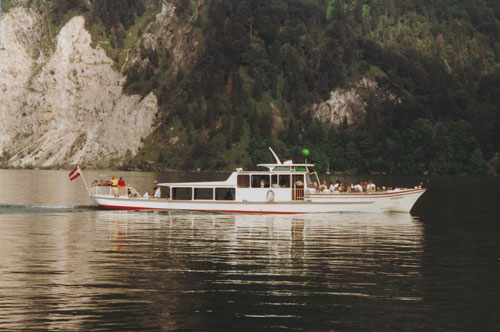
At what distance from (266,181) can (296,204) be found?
428cm

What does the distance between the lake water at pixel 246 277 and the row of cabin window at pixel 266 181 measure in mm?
13881

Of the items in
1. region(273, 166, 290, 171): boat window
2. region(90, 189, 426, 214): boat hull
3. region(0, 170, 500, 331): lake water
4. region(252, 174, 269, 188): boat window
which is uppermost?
region(273, 166, 290, 171): boat window

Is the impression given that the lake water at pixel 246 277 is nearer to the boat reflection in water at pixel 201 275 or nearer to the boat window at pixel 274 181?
the boat reflection in water at pixel 201 275

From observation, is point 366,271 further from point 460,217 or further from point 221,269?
point 460,217

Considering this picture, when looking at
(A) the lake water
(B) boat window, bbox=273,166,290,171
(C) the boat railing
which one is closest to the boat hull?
(C) the boat railing

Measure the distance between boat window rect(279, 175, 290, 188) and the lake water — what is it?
14052 mm

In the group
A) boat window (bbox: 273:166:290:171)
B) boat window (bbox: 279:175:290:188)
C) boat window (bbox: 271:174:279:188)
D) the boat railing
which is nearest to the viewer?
boat window (bbox: 271:174:279:188)

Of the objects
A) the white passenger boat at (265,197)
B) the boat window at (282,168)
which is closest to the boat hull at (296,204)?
the white passenger boat at (265,197)

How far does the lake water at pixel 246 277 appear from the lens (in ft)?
91.7

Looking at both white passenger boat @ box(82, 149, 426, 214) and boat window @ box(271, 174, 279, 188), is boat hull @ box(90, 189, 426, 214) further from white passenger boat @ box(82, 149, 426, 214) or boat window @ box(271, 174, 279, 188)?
boat window @ box(271, 174, 279, 188)

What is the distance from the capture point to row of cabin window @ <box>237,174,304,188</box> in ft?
261

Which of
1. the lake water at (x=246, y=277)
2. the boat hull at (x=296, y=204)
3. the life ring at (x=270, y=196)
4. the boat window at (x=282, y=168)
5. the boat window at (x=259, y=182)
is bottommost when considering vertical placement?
the lake water at (x=246, y=277)

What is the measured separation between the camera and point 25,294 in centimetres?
3181

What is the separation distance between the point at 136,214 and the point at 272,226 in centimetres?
1881
